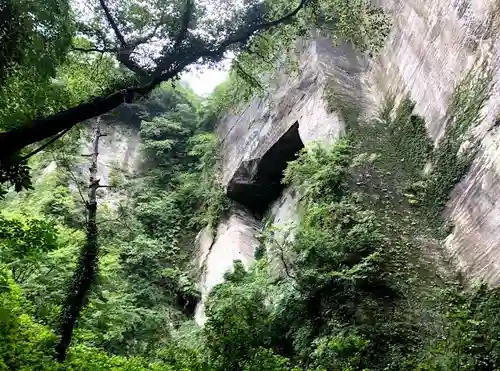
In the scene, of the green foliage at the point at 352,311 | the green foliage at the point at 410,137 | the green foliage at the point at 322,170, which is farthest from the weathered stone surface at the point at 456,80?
the green foliage at the point at 322,170

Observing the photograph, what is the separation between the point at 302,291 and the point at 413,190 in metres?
3.21

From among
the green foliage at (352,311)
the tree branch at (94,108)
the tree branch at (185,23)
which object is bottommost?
the green foliage at (352,311)

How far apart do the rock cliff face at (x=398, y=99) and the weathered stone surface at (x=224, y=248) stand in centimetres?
4

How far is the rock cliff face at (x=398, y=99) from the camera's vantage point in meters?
7.22

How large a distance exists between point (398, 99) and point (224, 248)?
580 centimetres

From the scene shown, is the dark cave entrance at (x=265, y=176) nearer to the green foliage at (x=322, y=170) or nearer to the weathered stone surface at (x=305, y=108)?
the weathered stone surface at (x=305, y=108)

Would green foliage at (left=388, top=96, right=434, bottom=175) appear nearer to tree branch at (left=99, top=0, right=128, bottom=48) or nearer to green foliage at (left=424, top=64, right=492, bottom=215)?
green foliage at (left=424, top=64, right=492, bottom=215)

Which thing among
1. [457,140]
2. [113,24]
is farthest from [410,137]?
[113,24]

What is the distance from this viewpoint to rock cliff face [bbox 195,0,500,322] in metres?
7.22

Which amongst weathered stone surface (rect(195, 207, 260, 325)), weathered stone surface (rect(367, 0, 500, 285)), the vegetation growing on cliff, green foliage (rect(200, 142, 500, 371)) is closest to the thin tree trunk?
the vegetation growing on cliff

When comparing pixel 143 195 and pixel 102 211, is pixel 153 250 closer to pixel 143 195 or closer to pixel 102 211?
pixel 102 211

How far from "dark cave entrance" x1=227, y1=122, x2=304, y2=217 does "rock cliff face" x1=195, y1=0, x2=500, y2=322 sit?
29mm

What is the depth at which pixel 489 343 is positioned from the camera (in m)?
5.43

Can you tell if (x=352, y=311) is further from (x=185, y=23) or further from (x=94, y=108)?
(x=185, y=23)
